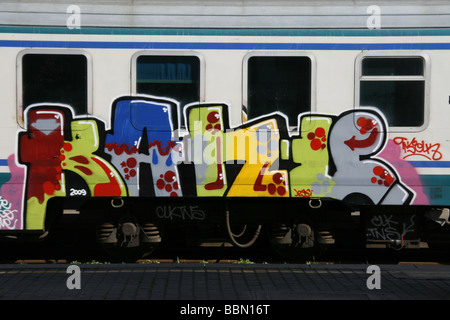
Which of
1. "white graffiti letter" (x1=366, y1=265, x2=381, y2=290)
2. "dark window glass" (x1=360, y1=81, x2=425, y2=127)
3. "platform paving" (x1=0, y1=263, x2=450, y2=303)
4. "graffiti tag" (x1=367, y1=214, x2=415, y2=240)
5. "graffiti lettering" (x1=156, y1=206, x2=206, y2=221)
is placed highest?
"dark window glass" (x1=360, y1=81, x2=425, y2=127)

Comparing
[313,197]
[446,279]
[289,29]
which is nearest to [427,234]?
[446,279]

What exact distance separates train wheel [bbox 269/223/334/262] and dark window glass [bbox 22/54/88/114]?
3.05 meters

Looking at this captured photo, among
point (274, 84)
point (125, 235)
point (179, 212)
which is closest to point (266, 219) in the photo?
point (179, 212)

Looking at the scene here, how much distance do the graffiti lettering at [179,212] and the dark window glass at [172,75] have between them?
Answer: 1.37 meters

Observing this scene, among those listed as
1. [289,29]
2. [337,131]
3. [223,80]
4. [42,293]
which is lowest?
[42,293]

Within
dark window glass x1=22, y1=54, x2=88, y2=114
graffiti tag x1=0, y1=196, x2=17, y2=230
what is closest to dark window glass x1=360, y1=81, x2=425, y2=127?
dark window glass x1=22, y1=54, x2=88, y2=114

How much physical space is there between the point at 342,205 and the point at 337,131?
1.03 m

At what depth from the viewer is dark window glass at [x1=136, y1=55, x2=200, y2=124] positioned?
827cm

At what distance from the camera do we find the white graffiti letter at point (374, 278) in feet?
23.9

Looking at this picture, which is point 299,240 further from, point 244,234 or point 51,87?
point 51,87

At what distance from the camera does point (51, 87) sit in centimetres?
833

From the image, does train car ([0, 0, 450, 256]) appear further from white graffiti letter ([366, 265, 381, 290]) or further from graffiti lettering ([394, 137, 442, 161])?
white graffiti letter ([366, 265, 381, 290])

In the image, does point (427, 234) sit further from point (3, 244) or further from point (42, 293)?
point (3, 244)

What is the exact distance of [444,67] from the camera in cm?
823
